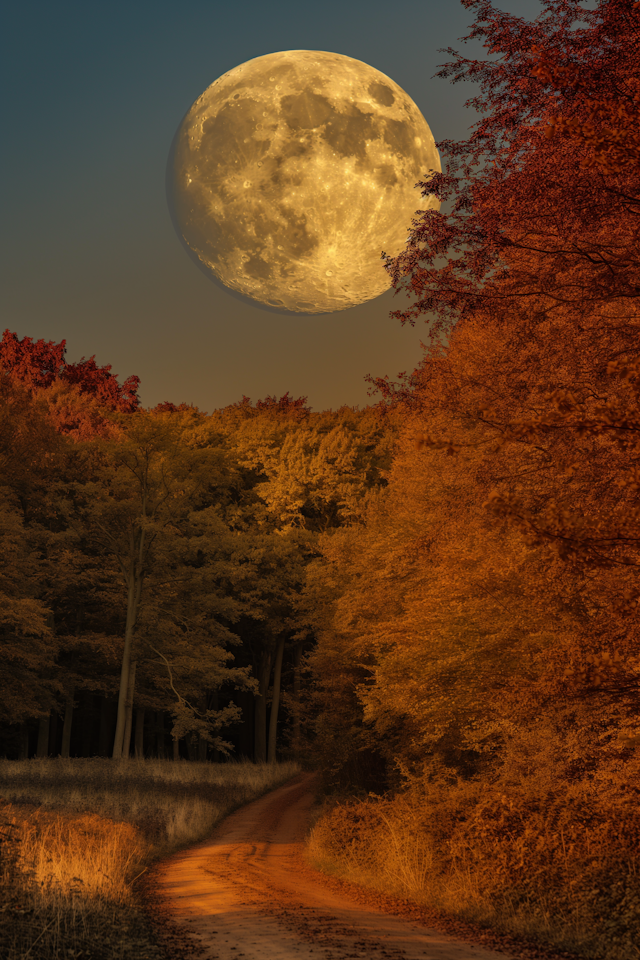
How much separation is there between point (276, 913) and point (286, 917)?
290 millimetres

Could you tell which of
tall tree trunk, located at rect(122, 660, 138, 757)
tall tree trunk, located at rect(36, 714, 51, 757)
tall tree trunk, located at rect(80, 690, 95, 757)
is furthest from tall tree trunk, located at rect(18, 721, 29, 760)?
tall tree trunk, located at rect(122, 660, 138, 757)

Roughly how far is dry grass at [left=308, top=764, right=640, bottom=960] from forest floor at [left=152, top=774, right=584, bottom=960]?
0.42 metres

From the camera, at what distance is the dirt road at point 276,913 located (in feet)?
28.8

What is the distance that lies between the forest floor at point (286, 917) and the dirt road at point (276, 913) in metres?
0.01

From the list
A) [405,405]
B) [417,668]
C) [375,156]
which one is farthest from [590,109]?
[375,156]

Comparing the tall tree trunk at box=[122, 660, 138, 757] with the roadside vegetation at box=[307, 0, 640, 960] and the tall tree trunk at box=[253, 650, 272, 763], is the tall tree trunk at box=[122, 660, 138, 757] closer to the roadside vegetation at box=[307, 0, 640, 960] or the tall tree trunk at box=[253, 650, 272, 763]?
the tall tree trunk at box=[253, 650, 272, 763]

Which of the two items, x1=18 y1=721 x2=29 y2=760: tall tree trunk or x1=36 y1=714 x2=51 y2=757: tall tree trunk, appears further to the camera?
x1=18 y1=721 x2=29 y2=760: tall tree trunk

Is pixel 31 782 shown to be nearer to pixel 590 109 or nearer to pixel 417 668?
pixel 417 668

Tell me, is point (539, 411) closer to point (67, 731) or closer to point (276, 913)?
point (276, 913)

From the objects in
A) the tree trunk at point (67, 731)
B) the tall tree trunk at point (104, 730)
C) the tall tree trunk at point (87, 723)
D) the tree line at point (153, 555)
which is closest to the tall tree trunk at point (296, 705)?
the tree line at point (153, 555)

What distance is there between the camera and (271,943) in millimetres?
8883

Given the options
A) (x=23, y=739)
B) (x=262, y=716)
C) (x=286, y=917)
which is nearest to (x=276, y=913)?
(x=286, y=917)

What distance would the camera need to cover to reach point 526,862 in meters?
11.4

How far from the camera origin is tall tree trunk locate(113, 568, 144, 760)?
29797 millimetres
